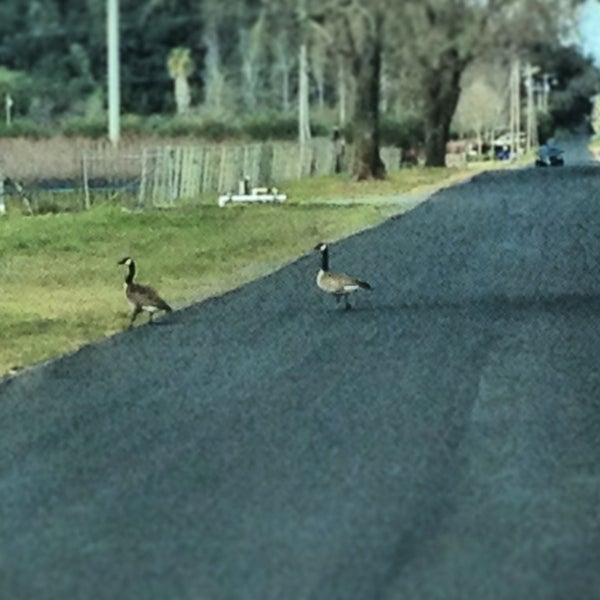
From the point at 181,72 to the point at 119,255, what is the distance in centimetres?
5052

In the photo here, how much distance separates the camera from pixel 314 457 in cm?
1166

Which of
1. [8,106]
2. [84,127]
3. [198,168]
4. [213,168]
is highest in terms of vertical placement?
[8,106]

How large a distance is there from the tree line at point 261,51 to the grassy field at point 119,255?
759 centimetres

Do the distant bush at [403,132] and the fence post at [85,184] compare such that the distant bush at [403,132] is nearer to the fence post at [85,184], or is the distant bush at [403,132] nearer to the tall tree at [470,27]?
the tall tree at [470,27]

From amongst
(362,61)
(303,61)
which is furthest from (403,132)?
(362,61)

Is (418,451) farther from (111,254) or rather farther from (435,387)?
(111,254)

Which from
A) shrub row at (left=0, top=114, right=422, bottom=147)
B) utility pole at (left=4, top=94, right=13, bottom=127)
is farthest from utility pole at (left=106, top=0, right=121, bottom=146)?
utility pole at (left=4, top=94, right=13, bottom=127)

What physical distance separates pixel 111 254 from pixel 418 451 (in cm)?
2115

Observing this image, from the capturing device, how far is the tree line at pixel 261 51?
61500mm

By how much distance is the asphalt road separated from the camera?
846 centimetres

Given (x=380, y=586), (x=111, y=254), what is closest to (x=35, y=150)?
(x=111, y=254)

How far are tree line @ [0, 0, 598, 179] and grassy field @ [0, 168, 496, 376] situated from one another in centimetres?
759

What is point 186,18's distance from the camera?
6719 cm

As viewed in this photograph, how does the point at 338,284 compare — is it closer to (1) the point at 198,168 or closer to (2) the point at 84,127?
(1) the point at 198,168
